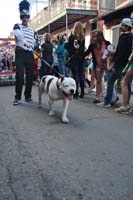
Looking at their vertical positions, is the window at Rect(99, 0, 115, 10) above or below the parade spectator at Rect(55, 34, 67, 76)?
above

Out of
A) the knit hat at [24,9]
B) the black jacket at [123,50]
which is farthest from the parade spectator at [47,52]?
the black jacket at [123,50]

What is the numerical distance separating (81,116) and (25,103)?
2.10 metres

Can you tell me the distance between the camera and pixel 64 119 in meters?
6.95

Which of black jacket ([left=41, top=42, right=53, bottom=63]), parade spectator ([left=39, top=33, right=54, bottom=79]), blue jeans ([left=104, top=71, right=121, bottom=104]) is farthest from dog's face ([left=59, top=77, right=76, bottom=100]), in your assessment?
black jacket ([left=41, top=42, right=53, bottom=63])

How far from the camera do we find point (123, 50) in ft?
27.3

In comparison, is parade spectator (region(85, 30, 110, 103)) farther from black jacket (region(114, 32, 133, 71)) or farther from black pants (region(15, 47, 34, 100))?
black pants (region(15, 47, 34, 100))

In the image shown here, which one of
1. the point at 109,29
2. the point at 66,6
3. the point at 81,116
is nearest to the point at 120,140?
the point at 81,116

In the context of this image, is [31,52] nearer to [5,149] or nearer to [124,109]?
[124,109]

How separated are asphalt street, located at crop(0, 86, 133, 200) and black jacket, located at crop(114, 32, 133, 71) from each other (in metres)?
1.30

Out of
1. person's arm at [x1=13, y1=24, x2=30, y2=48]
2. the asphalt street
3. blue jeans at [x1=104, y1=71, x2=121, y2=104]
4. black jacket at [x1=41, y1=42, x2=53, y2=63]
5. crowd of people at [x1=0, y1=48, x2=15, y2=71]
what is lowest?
the asphalt street

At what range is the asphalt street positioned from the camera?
12.1ft

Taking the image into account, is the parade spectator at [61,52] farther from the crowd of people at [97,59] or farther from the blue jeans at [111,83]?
the blue jeans at [111,83]

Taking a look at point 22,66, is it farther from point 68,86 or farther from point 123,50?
point 68,86

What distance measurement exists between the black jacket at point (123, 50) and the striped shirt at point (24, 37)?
77.8 inches
